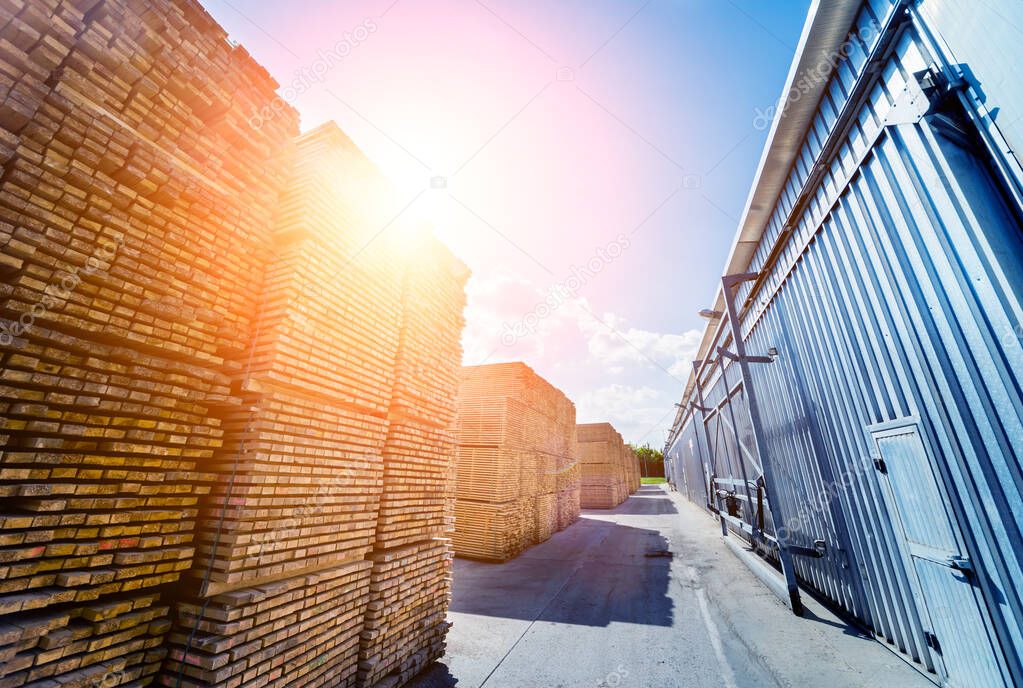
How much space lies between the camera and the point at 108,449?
2.62 meters

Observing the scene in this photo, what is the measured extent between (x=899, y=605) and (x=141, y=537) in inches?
303

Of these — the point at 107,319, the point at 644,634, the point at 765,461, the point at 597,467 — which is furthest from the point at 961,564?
the point at 597,467

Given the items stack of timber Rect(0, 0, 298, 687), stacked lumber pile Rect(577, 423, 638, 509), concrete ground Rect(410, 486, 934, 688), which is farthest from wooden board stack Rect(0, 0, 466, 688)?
stacked lumber pile Rect(577, 423, 638, 509)

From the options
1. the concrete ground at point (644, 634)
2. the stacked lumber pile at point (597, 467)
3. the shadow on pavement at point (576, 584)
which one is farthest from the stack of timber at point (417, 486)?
the stacked lumber pile at point (597, 467)

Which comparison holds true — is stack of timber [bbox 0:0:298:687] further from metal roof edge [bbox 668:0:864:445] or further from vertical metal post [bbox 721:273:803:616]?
vertical metal post [bbox 721:273:803:616]

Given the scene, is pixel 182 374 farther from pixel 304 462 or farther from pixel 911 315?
pixel 911 315

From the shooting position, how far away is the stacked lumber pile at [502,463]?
11.3 meters

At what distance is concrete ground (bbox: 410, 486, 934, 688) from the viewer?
4613 millimetres

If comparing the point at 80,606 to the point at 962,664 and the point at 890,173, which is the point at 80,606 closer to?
the point at 962,664

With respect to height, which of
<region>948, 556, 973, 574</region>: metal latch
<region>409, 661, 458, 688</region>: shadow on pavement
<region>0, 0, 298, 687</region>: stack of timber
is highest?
<region>0, 0, 298, 687</region>: stack of timber

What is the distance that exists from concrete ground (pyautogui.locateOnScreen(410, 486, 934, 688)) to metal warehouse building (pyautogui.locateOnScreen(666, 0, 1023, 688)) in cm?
74

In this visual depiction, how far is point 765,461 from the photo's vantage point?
735cm

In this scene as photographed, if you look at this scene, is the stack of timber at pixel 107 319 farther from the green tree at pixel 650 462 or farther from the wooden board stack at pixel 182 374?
the green tree at pixel 650 462

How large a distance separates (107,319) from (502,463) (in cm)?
991
